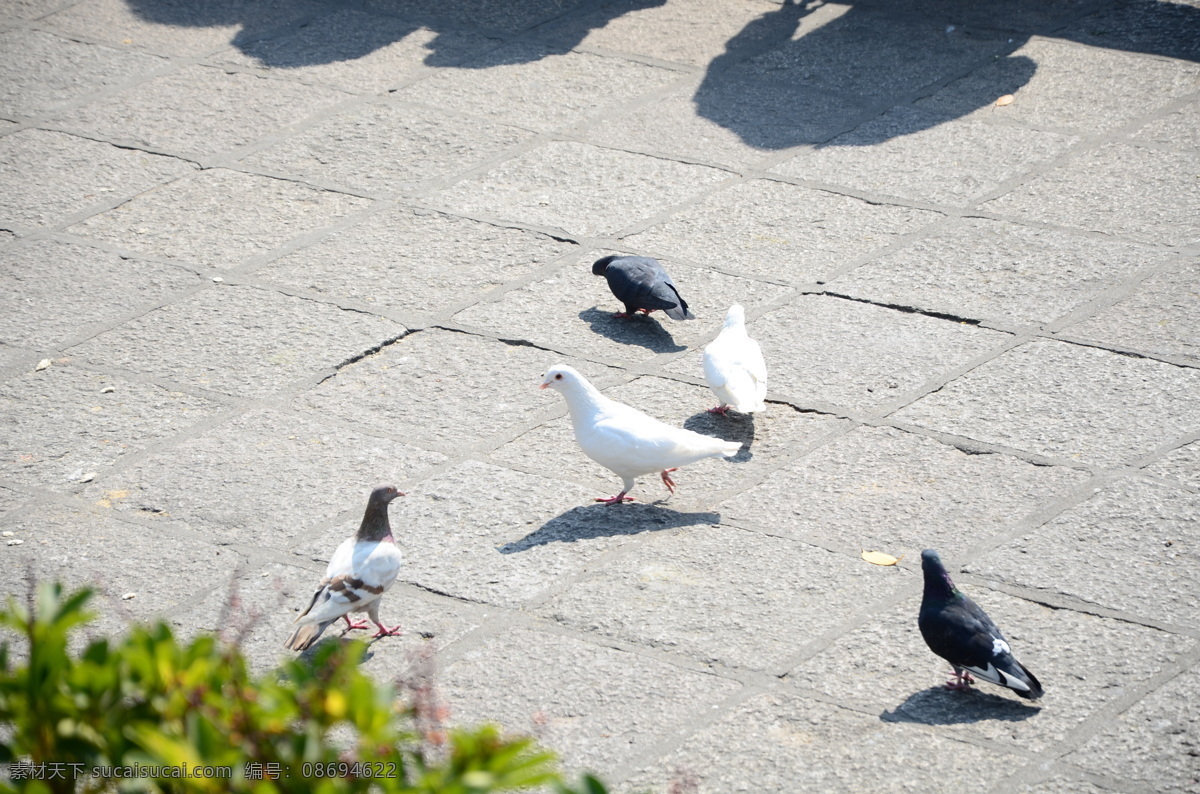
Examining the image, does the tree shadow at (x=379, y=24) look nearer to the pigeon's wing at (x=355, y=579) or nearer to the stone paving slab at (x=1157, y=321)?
the stone paving slab at (x=1157, y=321)

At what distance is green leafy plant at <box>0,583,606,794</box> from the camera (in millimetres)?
1969

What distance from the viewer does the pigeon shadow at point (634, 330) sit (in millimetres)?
6523

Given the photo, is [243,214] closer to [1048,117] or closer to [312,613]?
[312,613]

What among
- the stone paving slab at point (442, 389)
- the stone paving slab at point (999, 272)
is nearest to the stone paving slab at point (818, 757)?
the stone paving slab at point (442, 389)

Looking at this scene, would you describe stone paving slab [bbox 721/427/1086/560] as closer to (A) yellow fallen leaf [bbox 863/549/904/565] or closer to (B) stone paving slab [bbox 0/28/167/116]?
(A) yellow fallen leaf [bbox 863/549/904/565]

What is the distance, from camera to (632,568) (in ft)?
15.9

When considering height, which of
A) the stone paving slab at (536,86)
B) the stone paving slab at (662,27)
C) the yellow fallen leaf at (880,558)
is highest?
the stone paving slab at (662,27)

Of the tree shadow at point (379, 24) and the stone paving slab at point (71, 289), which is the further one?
the tree shadow at point (379, 24)

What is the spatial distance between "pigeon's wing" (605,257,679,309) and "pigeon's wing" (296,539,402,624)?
238cm

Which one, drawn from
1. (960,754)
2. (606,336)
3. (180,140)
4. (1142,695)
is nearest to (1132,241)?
(606,336)

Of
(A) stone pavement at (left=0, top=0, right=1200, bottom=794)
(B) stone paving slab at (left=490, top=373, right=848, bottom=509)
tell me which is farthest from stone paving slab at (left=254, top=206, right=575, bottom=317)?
(B) stone paving slab at (left=490, top=373, right=848, bottom=509)

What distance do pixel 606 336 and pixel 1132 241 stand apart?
10.2 ft

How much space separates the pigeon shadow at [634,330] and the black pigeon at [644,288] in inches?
4.6

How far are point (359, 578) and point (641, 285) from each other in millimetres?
2631
